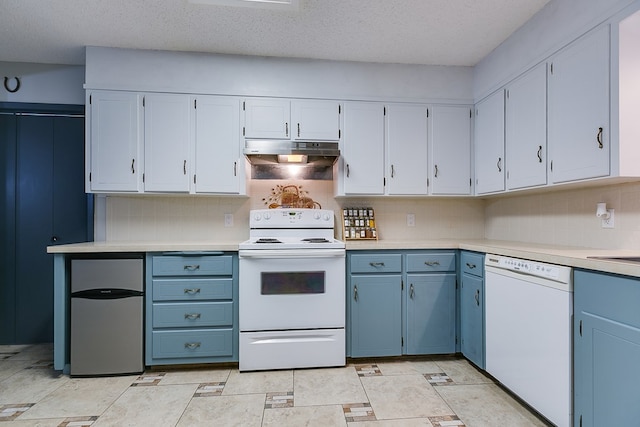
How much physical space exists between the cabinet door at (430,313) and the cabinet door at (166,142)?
6.55ft

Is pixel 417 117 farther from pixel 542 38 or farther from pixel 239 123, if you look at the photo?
pixel 239 123

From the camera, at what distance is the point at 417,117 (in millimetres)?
2941

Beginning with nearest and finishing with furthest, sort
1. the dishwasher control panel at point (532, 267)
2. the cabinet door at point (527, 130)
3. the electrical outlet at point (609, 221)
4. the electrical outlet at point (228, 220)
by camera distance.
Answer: the dishwasher control panel at point (532, 267)
the electrical outlet at point (609, 221)
the cabinet door at point (527, 130)
the electrical outlet at point (228, 220)

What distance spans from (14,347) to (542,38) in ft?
15.4

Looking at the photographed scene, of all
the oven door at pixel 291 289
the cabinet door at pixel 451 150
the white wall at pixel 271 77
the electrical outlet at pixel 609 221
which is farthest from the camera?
the cabinet door at pixel 451 150

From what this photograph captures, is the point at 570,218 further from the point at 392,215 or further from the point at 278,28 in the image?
the point at 278,28

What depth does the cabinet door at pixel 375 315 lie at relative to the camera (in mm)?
2582

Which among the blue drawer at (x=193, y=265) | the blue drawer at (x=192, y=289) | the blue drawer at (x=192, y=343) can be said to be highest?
the blue drawer at (x=193, y=265)

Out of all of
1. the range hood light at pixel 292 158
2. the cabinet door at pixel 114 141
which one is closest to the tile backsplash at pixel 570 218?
the range hood light at pixel 292 158

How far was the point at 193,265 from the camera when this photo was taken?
8.04 feet

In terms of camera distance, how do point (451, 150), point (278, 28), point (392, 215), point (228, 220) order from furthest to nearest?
point (392, 215), point (228, 220), point (451, 150), point (278, 28)

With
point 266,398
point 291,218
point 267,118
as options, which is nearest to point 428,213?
point 291,218

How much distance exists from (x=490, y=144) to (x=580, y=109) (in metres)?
0.86

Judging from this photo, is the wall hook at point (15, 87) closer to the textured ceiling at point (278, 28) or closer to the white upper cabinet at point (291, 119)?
the textured ceiling at point (278, 28)
